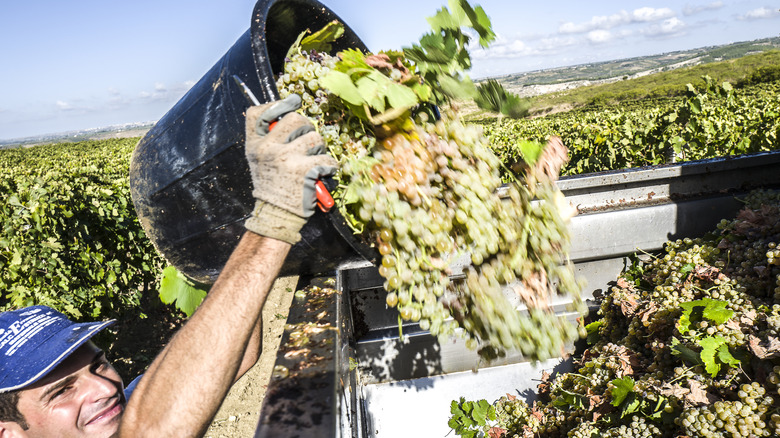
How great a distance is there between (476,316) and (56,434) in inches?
59.2

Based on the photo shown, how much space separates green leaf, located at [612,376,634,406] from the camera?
2.03 m

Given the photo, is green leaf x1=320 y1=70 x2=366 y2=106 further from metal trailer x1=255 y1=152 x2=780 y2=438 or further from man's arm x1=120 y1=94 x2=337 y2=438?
metal trailer x1=255 y1=152 x2=780 y2=438

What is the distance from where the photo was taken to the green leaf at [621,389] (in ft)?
6.67

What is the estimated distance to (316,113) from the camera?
1.49 m

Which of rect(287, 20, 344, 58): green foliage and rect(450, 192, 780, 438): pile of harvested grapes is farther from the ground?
rect(287, 20, 344, 58): green foliage

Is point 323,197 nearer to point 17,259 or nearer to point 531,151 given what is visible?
point 531,151

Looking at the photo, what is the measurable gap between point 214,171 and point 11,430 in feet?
3.69

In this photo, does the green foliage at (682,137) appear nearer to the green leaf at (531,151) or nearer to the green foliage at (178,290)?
the green leaf at (531,151)

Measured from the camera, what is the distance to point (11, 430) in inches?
61.1

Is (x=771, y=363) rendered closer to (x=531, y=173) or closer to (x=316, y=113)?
(x=531, y=173)

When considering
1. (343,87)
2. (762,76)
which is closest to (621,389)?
(343,87)

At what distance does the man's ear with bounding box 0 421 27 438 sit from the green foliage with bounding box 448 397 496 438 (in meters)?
1.88

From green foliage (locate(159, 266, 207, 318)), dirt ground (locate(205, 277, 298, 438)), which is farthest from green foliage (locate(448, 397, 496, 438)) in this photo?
green foliage (locate(159, 266, 207, 318))

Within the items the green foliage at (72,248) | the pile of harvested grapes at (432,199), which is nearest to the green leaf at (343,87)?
the pile of harvested grapes at (432,199)
